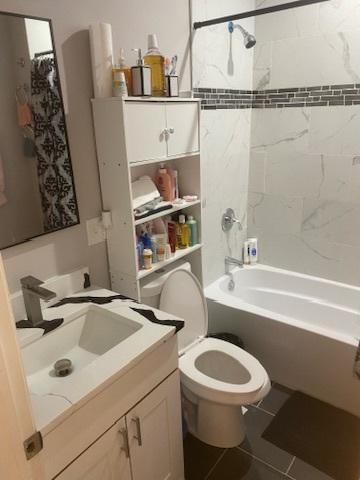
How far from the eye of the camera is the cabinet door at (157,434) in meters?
1.27

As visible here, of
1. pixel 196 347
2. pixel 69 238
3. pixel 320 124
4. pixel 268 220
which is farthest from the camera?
pixel 268 220

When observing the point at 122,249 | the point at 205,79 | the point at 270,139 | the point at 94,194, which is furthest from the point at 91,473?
the point at 270,139

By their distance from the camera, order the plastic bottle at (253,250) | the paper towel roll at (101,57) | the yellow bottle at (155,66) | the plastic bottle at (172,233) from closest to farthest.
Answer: the paper towel roll at (101,57) → the yellow bottle at (155,66) → the plastic bottle at (172,233) → the plastic bottle at (253,250)

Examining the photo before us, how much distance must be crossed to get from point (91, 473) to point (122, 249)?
832 mm

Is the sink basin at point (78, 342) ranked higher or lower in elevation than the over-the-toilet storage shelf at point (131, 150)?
lower

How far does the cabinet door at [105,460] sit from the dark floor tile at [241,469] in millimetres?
629

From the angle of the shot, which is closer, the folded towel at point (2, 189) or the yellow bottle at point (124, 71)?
the folded towel at point (2, 189)

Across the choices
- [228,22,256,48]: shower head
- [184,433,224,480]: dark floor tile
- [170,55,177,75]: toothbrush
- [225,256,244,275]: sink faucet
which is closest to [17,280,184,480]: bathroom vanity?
[184,433,224,480]: dark floor tile

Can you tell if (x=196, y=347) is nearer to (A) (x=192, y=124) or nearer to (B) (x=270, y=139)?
(A) (x=192, y=124)

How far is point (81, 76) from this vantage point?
4.63 feet

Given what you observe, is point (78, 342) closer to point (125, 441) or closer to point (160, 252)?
point (125, 441)

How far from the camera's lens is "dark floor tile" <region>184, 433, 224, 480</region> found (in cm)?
172

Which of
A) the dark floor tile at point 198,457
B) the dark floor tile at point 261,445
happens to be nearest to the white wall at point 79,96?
the dark floor tile at point 198,457

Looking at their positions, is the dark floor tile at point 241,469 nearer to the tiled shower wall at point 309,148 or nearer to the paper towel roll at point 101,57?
the tiled shower wall at point 309,148
